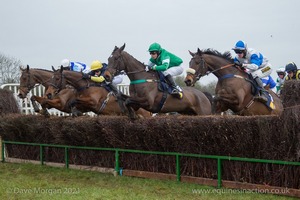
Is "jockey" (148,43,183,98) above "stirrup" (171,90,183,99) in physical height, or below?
above

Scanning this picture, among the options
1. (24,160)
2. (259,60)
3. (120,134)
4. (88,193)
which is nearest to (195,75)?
(259,60)

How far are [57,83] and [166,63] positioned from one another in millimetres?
3021

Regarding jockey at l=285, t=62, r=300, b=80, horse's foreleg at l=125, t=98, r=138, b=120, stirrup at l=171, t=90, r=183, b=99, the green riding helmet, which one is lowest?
horse's foreleg at l=125, t=98, r=138, b=120

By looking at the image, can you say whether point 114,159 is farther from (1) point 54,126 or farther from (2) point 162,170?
(1) point 54,126

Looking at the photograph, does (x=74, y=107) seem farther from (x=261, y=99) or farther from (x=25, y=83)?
(x=261, y=99)

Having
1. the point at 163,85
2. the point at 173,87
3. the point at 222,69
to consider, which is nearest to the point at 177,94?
the point at 173,87

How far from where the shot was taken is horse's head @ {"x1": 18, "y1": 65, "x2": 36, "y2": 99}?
11.0 meters

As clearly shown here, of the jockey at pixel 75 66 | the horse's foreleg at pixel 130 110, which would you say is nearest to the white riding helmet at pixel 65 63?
the jockey at pixel 75 66

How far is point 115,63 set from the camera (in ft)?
28.2

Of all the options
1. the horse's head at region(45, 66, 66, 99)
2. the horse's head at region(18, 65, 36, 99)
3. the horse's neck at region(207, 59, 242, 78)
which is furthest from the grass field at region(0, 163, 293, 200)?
the horse's neck at region(207, 59, 242, 78)

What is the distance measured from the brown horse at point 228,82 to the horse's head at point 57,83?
127 inches

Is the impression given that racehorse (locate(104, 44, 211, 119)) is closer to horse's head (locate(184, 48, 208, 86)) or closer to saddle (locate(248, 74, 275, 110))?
horse's head (locate(184, 48, 208, 86))

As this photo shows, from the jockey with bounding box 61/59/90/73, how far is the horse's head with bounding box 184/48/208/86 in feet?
11.7

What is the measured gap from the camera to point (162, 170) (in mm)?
7422
